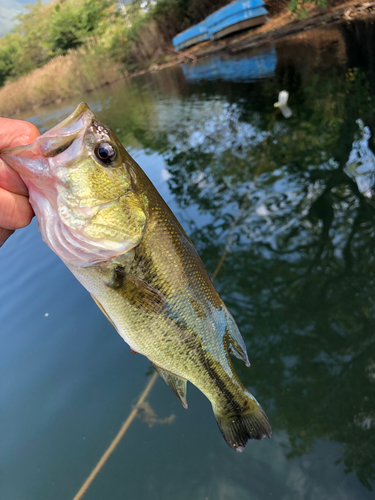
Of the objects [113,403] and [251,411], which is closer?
[251,411]

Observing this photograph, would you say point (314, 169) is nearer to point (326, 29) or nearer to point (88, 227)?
point (88, 227)

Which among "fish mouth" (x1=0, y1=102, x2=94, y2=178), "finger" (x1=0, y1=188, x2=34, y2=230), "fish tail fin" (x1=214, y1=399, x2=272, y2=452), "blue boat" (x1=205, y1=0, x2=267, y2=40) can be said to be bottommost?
"fish tail fin" (x1=214, y1=399, x2=272, y2=452)

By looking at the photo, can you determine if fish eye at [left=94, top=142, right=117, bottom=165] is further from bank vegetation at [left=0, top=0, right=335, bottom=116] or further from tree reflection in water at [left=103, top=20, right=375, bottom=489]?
bank vegetation at [left=0, top=0, right=335, bottom=116]

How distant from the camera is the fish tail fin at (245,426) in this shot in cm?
185

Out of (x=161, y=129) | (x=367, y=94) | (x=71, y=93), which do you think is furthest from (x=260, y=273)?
(x=71, y=93)

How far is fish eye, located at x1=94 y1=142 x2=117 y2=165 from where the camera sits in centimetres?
149

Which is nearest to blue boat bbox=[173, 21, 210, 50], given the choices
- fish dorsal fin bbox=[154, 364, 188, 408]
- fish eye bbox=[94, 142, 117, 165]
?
fish eye bbox=[94, 142, 117, 165]

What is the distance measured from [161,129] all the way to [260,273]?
8533mm

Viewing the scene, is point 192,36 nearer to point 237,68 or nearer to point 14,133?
point 237,68

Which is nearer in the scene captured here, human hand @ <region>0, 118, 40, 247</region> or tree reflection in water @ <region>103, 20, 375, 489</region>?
human hand @ <region>0, 118, 40, 247</region>

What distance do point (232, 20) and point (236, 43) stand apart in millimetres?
1819

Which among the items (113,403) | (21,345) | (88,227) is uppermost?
(88,227)

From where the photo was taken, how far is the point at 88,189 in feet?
4.85

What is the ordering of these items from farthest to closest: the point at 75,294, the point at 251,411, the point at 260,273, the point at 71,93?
1. the point at 71,93
2. the point at 75,294
3. the point at 260,273
4. the point at 251,411
